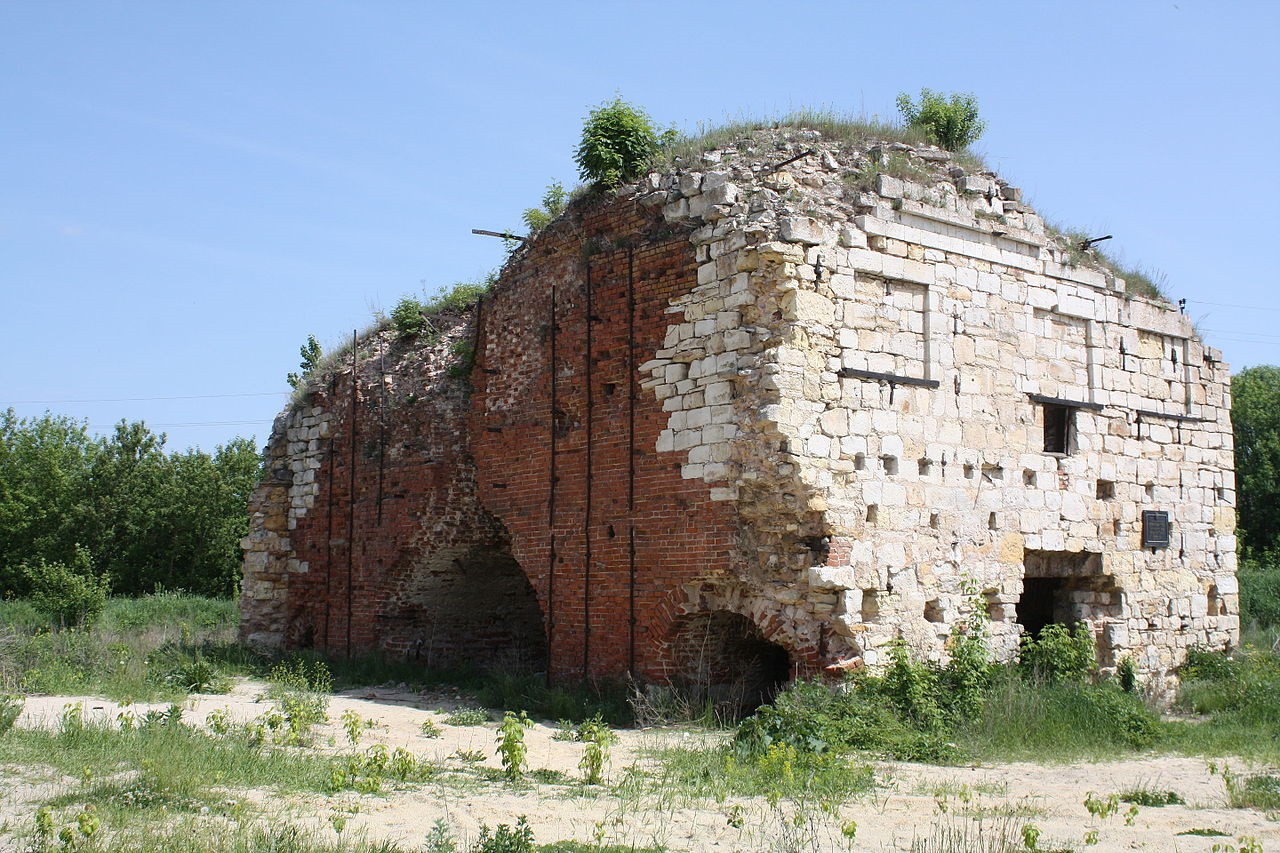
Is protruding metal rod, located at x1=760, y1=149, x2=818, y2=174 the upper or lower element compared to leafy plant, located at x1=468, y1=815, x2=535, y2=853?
upper

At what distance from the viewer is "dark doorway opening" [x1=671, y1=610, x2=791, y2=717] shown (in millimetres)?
11141

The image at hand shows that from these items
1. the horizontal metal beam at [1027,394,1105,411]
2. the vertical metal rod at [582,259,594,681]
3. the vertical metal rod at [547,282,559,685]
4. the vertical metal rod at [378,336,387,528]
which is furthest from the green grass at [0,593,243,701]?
the horizontal metal beam at [1027,394,1105,411]

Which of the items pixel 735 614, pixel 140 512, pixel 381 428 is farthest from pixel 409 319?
pixel 140 512

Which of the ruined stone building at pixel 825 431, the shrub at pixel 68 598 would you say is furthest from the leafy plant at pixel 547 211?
the shrub at pixel 68 598

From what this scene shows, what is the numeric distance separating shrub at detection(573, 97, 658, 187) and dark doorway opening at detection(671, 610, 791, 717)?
4.88 meters

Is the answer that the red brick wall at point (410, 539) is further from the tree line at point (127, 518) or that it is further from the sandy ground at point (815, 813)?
the tree line at point (127, 518)

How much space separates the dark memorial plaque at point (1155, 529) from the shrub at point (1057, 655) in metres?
1.78

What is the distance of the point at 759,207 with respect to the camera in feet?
35.8

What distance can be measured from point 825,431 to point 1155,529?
192 inches

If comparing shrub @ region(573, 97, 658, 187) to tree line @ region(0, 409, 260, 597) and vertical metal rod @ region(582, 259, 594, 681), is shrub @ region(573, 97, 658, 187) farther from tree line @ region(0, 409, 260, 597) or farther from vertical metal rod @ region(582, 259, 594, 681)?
tree line @ region(0, 409, 260, 597)

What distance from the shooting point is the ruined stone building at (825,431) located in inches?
415

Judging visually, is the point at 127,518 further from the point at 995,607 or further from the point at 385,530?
the point at 995,607

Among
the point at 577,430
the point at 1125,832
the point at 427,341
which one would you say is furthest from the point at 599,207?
the point at 1125,832

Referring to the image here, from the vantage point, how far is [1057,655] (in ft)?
37.1
